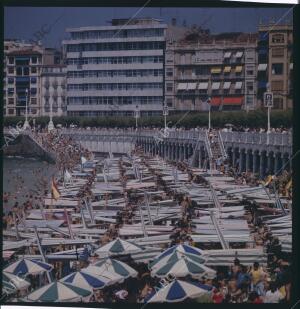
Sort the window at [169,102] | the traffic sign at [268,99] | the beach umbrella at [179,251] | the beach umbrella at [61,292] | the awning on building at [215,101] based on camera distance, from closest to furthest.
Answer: the beach umbrella at [61,292]
the beach umbrella at [179,251]
the traffic sign at [268,99]
the awning on building at [215,101]
the window at [169,102]

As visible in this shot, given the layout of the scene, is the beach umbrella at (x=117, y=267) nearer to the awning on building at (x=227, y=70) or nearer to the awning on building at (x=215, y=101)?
the awning on building at (x=215, y=101)

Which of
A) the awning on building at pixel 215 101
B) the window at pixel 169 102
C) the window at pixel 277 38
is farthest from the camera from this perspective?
Result: the window at pixel 169 102

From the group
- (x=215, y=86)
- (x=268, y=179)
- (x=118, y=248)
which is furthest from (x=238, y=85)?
(x=118, y=248)

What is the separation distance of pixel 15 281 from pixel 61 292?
1.59ft

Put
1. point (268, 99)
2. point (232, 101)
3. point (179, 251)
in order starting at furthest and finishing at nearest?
point (232, 101), point (268, 99), point (179, 251)

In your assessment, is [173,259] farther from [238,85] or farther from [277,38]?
[277,38]

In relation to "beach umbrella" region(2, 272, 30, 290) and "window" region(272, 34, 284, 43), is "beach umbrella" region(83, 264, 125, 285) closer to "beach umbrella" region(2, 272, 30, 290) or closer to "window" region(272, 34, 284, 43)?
A: "beach umbrella" region(2, 272, 30, 290)

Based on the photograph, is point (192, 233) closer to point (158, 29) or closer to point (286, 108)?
point (286, 108)

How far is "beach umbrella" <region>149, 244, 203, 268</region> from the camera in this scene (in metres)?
7.43

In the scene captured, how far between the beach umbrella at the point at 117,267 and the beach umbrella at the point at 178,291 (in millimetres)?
309

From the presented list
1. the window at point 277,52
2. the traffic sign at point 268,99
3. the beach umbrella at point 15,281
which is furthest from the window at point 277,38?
the beach umbrella at point 15,281

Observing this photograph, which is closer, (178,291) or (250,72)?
(178,291)

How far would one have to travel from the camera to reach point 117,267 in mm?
7426

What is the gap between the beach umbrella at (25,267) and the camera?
745cm
